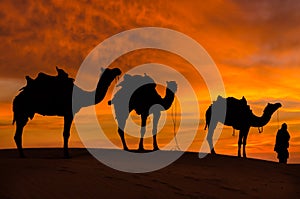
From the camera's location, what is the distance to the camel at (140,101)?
23.5 meters


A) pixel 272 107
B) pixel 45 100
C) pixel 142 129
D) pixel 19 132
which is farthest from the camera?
pixel 272 107

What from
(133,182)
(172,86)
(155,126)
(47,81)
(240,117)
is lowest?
(133,182)

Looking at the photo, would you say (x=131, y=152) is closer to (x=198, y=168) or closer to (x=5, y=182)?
(x=198, y=168)

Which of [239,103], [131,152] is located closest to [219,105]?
[239,103]

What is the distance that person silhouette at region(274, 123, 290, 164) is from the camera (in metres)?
26.2

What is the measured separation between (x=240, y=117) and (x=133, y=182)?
1390 cm

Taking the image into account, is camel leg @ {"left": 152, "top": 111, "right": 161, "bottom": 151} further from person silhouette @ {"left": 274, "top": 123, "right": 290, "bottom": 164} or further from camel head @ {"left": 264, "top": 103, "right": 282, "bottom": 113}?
person silhouette @ {"left": 274, "top": 123, "right": 290, "bottom": 164}

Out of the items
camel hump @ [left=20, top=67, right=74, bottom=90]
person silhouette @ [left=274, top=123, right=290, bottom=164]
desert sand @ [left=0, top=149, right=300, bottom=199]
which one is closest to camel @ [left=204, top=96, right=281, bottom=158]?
person silhouette @ [left=274, top=123, right=290, bottom=164]

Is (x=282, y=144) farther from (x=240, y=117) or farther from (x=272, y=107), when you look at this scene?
(x=240, y=117)

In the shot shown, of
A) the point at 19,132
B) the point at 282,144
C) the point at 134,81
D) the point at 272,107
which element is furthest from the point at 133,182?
the point at 272,107

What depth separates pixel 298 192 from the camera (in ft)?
51.9

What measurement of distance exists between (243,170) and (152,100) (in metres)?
7.05

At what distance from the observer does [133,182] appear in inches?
541

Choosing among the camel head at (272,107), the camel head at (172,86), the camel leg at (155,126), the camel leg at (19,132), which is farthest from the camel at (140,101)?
the camel head at (272,107)
